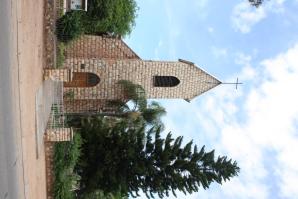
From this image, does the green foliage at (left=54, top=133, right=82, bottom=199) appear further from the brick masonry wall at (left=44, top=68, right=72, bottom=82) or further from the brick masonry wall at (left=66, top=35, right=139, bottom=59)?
the brick masonry wall at (left=66, top=35, right=139, bottom=59)

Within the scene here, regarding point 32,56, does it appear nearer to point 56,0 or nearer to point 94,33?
point 56,0

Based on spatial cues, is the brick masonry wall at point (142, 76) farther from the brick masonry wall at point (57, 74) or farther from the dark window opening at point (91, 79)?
the brick masonry wall at point (57, 74)

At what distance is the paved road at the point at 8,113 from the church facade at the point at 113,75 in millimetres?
20045

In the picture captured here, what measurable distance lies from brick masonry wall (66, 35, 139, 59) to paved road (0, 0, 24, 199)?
67.7 feet

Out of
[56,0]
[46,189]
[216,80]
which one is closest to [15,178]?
[46,189]

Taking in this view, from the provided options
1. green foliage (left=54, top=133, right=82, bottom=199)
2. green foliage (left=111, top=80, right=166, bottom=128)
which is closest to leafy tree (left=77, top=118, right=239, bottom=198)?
green foliage (left=54, top=133, right=82, bottom=199)

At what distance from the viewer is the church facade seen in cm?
3956

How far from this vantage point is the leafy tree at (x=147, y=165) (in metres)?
30.0

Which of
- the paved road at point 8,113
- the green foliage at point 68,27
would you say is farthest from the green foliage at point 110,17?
the paved road at point 8,113

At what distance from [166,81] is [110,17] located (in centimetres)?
596

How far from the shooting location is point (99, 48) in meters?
40.8

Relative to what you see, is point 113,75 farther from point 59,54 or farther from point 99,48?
point 59,54

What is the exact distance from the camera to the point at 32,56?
2205 cm

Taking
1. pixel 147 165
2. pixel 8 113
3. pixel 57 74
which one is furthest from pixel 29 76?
pixel 147 165
